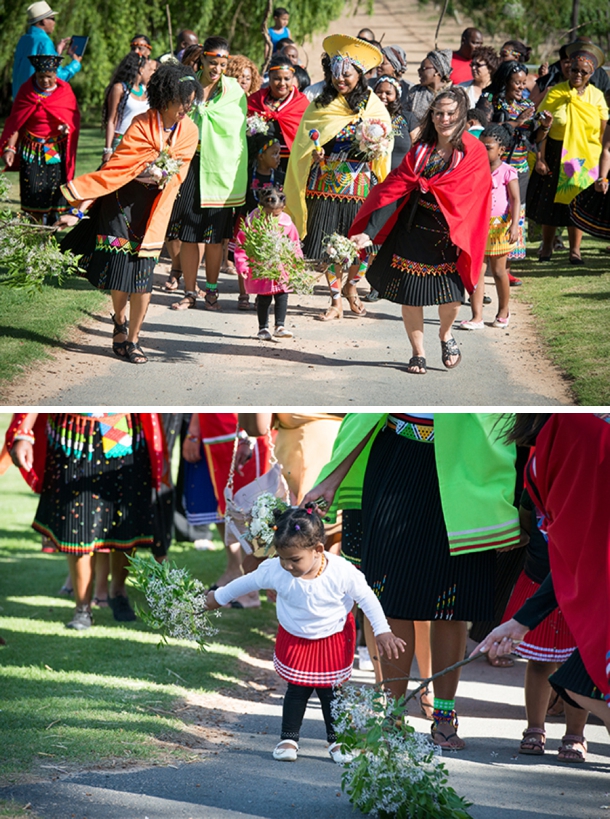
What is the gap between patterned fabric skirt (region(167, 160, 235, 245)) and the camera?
7.73 meters

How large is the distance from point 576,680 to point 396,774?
27.6 inches

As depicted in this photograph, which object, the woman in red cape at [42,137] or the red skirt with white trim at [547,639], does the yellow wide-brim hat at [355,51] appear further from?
the red skirt with white trim at [547,639]

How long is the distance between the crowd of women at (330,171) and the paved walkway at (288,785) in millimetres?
2569

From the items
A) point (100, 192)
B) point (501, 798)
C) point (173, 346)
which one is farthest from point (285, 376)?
point (501, 798)

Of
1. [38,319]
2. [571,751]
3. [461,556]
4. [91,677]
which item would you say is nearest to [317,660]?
[461,556]

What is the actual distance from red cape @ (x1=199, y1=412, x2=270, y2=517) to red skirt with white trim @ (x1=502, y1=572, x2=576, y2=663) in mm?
2584

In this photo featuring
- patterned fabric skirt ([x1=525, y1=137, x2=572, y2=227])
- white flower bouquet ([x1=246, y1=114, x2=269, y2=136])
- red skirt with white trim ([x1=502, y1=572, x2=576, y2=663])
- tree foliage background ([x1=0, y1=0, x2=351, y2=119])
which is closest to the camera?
red skirt with white trim ([x1=502, y1=572, x2=576, y2=663])

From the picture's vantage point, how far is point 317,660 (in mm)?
4234

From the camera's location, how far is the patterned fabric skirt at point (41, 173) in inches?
364

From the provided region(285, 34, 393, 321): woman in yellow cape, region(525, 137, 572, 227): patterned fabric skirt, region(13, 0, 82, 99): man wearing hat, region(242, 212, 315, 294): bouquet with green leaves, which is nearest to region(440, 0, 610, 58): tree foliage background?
region(525, 137, 572, 227): patterned fabric skirt

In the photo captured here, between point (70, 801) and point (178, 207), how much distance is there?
527 centimetres

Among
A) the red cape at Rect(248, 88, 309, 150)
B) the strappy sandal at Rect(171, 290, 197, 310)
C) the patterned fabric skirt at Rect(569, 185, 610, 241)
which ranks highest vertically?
the red cape at Rect(248, 88, 309, 150)

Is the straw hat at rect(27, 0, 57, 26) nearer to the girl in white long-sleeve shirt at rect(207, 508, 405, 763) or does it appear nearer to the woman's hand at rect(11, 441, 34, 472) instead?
the woman's hand at rect(11, 441, 34, 472)

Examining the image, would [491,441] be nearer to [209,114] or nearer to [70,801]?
[70,801]
